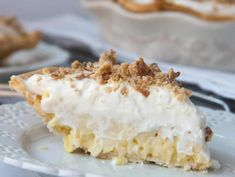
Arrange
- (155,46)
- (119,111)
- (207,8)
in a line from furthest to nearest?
1. (155,46)
2. (207,8)
3. (119,111)

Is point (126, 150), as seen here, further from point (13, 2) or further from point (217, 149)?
point (13, 2)

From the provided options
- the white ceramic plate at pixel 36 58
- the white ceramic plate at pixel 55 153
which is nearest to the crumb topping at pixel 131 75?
the white ceramic plate at pixel 55 153

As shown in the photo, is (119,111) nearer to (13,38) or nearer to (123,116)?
(123,116)

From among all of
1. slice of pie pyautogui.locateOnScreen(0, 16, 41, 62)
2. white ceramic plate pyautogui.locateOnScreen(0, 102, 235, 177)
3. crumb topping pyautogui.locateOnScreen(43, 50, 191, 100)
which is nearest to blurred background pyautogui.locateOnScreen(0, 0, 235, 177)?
slice of pie pyautogui.locateOnScreen(0, 16, 41, 62)

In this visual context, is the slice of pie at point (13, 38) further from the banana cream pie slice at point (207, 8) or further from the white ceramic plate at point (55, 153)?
the white ceramic plate at point (55, 153)

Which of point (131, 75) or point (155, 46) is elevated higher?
point (155, 46)

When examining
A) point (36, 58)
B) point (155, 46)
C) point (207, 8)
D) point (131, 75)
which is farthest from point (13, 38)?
point (131, 75)
